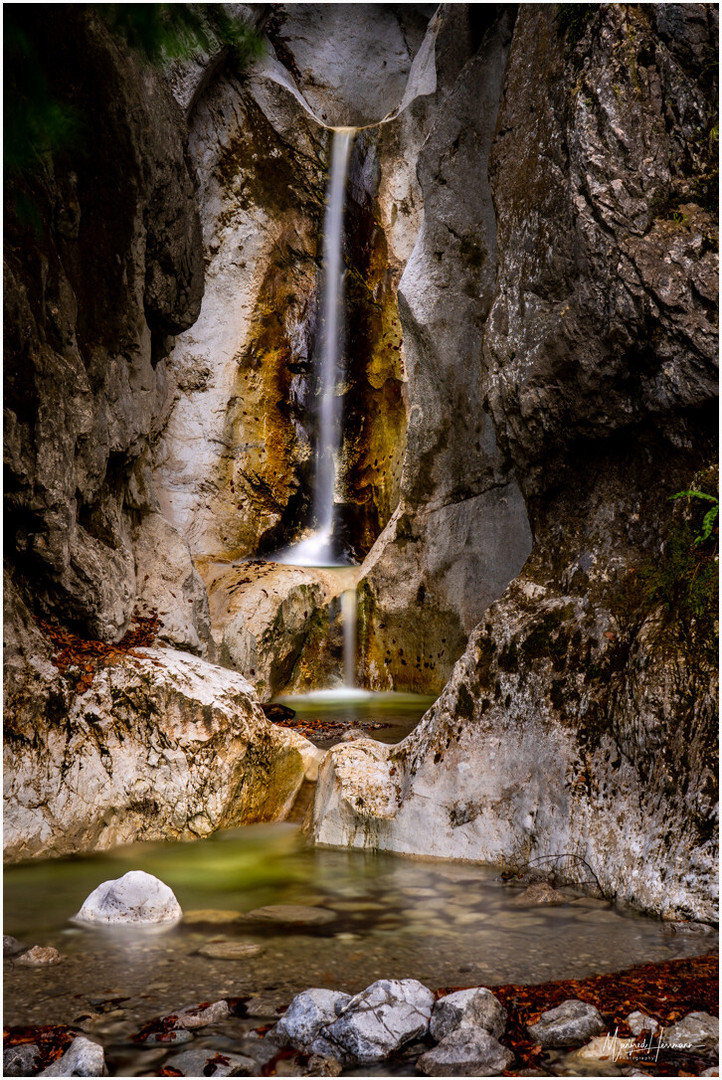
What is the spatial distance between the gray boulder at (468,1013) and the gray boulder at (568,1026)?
14 cm

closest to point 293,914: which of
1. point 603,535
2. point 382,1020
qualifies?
point 382,1020

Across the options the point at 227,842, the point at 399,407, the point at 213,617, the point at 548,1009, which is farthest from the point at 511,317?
the point at 399,407

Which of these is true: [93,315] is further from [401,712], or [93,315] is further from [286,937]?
[401,712]

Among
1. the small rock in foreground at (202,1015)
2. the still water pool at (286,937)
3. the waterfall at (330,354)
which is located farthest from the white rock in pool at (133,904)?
the waterfall at (330,354)

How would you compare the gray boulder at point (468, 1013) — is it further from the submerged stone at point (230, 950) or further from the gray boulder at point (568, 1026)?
the submerged stone at point (230, 950)

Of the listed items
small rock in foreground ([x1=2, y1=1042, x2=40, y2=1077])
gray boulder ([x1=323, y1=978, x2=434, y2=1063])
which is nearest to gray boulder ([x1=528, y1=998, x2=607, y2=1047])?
gray boulder ([x1=323, y1=978, x2=434, y2=1063])

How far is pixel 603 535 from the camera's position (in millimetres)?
6254

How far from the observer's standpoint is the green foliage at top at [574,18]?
6.21m

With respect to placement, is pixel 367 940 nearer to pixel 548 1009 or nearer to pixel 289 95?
pixel 548 1009

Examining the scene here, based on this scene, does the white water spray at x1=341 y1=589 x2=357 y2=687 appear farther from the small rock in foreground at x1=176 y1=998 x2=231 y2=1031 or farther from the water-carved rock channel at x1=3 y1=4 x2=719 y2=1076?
the small rock in foreground at x1=176 y1=998 x2=231 y2=1031

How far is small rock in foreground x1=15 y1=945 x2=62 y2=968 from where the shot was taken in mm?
4293

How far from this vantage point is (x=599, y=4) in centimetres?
610

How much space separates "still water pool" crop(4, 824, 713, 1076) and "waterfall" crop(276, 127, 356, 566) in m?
10.3

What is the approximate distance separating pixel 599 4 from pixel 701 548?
390 cm
